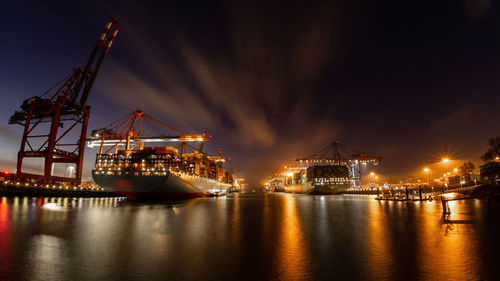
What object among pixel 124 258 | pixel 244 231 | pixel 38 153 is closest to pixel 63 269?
pixel 124 258

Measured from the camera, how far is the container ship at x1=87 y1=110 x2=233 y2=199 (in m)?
39.1

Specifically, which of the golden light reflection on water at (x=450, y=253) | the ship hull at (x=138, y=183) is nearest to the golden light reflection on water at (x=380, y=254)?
the golden light reflection on water at (x=450, y=253)

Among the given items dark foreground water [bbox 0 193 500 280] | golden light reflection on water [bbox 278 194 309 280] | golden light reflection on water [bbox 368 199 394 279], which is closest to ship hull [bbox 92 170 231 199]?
dark foreground water [bbox 0 193 500 280]

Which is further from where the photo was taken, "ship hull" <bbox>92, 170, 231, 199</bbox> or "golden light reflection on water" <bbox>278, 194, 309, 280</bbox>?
"ship hull" <bbox>92, 170, 231, 199</bbox>

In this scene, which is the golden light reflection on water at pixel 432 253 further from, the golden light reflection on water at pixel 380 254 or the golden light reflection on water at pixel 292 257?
the golden light reflection on water at pixel 292 257

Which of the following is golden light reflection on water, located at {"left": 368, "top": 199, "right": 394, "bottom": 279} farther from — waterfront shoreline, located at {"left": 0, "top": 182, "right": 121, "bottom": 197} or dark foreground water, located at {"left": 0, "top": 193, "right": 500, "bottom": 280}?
waterfront shoreline, located at {"left": 0, "top": 182, "right": 121, "bottom": 197}

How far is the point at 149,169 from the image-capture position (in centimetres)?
4200

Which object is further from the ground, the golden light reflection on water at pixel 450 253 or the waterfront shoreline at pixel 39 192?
the golden light reflection on water at pixel 450 253

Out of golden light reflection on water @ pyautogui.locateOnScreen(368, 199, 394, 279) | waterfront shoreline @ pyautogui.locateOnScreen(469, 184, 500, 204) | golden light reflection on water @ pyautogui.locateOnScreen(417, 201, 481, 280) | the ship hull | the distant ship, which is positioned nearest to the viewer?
golden light reflection on water @ pyautogui.locateOnScreen(417, 201, 481, 280)

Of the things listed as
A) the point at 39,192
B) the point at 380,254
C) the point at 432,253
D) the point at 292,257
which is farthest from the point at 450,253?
the point at 39,192

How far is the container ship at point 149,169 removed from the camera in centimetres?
3912

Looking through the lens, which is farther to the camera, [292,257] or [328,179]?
[328,179]

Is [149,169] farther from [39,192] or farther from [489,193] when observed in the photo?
[489,193]

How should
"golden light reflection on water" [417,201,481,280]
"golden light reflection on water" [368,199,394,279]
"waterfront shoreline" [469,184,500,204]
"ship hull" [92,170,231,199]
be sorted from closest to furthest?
"golden light reflection on water" [417,201,481,280], "golden light reflection on water" [368,199,394,279], "waterfront shoreline" [469,184,500,204], "ship hull" [92,170,231,199]
